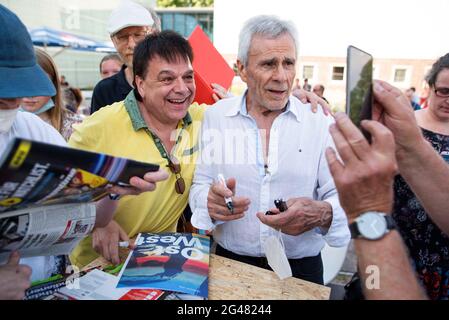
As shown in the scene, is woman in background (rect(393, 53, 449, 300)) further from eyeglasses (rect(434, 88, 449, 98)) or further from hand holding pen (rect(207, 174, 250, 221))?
hand holding pen (rect(207, 174, 250, 221))

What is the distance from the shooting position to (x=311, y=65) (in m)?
17.9

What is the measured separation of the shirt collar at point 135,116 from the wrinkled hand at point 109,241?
572 mm

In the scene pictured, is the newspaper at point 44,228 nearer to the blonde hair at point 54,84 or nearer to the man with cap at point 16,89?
the man with cap at point 16,89

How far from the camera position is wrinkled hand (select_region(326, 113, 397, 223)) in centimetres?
97

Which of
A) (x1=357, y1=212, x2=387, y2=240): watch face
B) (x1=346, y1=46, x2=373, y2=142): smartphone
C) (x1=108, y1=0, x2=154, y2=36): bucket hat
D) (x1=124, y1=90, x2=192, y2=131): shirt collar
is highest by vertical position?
(x1=108, y1=0, x2=154, y2=36): bucket hat

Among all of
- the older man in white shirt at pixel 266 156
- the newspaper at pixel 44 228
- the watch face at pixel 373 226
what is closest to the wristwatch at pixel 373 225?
the watch face at pixel 373 226

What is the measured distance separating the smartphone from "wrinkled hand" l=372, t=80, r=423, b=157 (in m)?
0.19

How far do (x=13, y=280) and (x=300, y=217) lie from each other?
4.04ft

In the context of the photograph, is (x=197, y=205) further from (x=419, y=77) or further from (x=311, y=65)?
(x=419, y=77)

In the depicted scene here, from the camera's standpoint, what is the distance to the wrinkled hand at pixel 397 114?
1.30m

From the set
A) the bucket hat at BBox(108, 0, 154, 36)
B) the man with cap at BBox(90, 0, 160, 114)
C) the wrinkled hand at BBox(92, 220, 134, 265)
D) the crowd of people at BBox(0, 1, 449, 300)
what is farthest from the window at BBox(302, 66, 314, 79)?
the wrinkled hand at BBox(92, 220, 134, 265)
